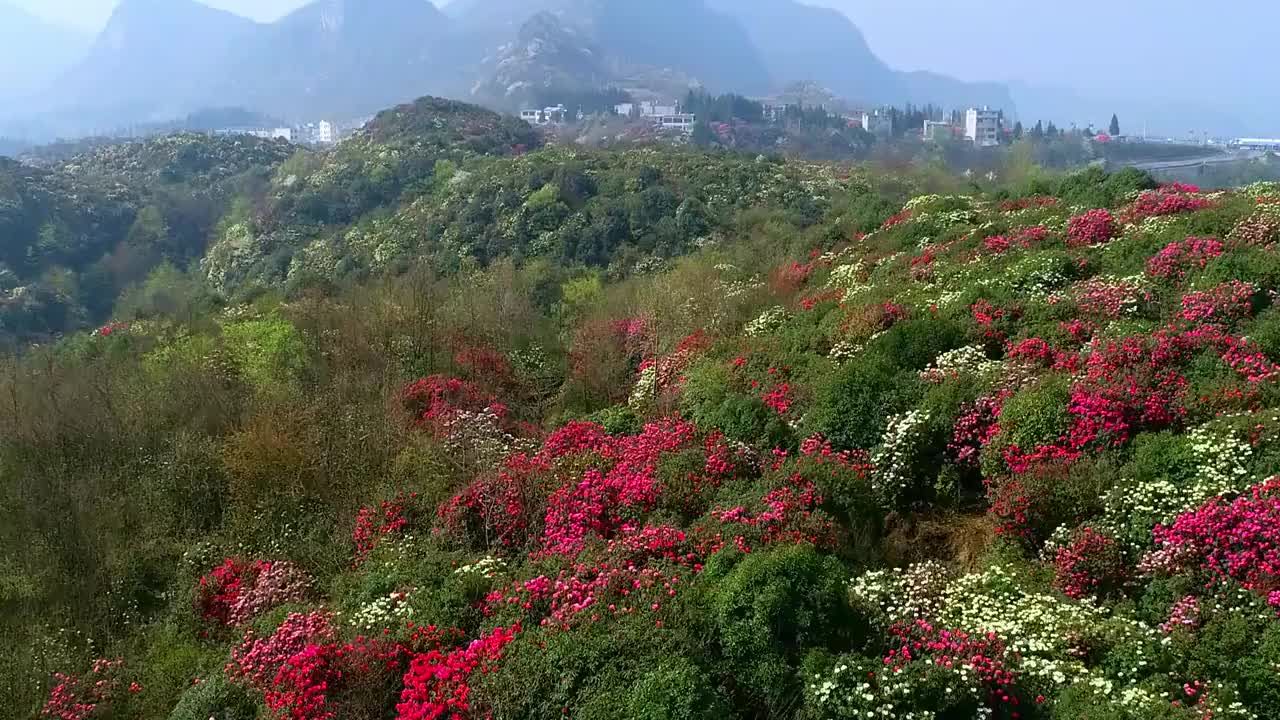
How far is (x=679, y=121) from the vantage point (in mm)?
105750

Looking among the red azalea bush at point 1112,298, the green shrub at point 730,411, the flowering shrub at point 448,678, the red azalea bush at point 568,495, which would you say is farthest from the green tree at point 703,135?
the flowering shrub at point 448,678

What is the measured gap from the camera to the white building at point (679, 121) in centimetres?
9519

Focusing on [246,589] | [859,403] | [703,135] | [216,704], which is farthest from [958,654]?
[703,135]

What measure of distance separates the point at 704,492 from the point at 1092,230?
12.5 meters

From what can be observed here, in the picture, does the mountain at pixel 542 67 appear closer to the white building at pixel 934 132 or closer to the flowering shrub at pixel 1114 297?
the white building at pixel 934 132

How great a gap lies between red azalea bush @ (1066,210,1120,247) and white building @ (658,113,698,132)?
77.4 meters

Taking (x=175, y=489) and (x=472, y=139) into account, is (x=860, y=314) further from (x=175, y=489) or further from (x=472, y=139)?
(x=472, y=139)

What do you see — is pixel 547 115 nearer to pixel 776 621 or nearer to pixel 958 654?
pixel 776 621

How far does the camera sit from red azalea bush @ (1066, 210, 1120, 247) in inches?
699

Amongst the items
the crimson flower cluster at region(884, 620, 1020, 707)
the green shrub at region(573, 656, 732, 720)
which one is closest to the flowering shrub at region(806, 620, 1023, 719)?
the crimson flower cluster at region(884, 620, 1020, 707)

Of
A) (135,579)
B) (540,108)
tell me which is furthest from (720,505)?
(540,108)

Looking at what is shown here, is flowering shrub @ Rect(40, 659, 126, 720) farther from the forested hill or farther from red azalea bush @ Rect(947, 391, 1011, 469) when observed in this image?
red azalea bush @ Rect(947, 391, 1011, 469)

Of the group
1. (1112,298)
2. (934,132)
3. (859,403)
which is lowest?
(859,403)

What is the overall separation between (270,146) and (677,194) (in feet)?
167
